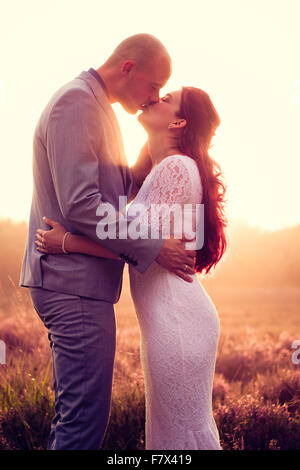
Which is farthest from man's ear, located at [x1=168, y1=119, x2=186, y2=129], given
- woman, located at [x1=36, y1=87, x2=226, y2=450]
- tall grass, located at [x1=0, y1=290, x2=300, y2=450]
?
tall grass, located at [x1=0, y1=290, x2=300, y2=450]

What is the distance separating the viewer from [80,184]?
6.34 ft

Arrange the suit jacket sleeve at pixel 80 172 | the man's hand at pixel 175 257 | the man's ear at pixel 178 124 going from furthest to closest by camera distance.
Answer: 1. the man's ear at pixel 178 124
2. the man's hand at pixel 175 257
3. the suit jacket sleeve at pixel 80 172

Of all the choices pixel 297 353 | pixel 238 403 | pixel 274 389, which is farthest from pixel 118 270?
pixel 297 353

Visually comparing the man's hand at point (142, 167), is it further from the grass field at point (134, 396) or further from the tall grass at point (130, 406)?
the tall grass at point (130, 406)

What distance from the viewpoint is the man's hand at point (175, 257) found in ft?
6.82

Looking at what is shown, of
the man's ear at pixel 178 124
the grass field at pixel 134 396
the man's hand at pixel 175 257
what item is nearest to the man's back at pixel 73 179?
the man's hand at pixel 175 257

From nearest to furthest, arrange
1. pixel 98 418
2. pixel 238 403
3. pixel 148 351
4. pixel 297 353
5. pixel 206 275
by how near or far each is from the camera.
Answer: pixel 98 418
pixel 148 351
pixel 206 275
pixel 238 403
pixel 297 353

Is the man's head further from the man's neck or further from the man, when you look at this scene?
the man

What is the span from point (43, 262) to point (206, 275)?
0.94m

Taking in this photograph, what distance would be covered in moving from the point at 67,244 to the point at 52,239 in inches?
2.9

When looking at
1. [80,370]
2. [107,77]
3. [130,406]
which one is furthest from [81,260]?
[130,406]

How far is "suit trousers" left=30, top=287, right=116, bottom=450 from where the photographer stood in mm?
1978
